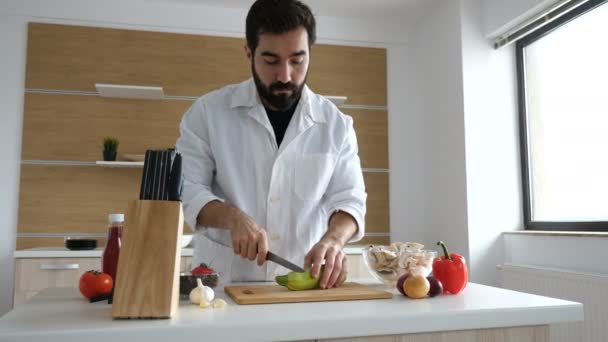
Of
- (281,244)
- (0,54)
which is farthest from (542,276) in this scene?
(0,54)

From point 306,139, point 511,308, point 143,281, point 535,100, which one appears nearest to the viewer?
point 143,281

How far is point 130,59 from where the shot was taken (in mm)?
3451

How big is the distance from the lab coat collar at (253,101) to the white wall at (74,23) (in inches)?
80.7

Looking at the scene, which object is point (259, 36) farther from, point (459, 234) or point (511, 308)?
point (459, 234)

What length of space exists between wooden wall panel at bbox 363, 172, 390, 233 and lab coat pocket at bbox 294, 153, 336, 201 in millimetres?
2103

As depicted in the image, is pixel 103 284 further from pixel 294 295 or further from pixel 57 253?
pixel 57 253

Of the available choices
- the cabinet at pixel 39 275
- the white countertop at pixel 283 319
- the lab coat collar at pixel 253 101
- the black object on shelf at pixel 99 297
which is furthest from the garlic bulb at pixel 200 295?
the cabinet at pixel 39 275

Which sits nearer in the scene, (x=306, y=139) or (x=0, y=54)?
(x=306, y=139)

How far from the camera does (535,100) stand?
123 inches

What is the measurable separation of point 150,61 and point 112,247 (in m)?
2.57

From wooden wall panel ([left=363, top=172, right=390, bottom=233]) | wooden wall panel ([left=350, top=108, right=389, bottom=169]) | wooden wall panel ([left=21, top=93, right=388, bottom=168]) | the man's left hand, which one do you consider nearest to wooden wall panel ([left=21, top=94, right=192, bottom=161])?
wooden wall panel ([left=21, top=93, right=388, bottom=168])

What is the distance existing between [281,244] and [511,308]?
2.58ft

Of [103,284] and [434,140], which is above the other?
[434,140]

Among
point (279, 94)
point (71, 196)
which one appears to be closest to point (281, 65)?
point (279, 94)
